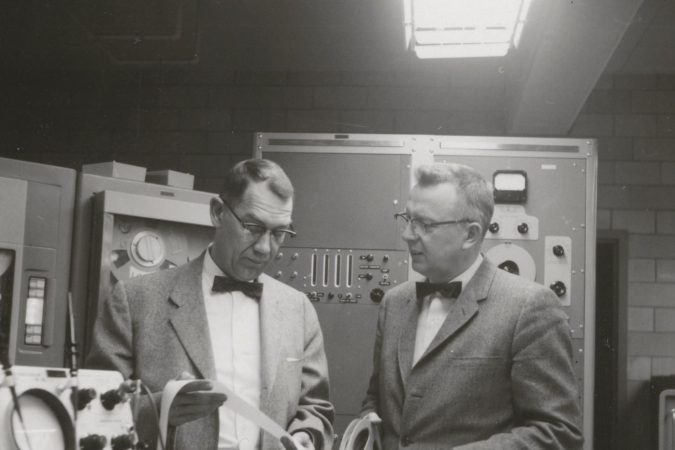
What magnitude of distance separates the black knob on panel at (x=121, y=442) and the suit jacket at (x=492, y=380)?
0.89 meters

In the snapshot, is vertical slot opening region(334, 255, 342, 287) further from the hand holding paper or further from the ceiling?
the hand holding paper

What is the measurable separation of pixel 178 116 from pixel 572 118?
2640mm

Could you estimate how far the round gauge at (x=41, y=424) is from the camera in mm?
1357

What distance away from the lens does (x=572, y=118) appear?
177 inches

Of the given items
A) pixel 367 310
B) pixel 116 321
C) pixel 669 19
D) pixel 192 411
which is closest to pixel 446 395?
pixel 192 411

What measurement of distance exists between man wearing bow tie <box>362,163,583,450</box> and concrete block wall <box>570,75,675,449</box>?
10.7 feet

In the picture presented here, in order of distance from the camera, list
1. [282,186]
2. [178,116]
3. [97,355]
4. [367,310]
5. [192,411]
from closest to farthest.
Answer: [192,411] < [97,355] < [282,186] < [367,310] < [178,116]

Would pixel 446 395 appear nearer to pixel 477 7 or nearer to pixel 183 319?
pixel 183 319

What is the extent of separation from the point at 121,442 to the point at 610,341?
14.3 feet

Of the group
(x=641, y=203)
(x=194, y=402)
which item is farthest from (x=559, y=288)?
(x=194, y=402)

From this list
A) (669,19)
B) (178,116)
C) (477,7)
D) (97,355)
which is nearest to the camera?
(97,355)

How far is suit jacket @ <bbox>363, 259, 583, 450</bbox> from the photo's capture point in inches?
80.4

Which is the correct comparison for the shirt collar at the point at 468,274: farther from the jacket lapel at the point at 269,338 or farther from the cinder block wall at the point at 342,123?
the cinder block wall at the point at 342,123

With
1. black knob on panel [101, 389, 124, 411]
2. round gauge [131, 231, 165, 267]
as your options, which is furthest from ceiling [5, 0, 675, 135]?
black knob on panel [101, 389, 124, 411]
